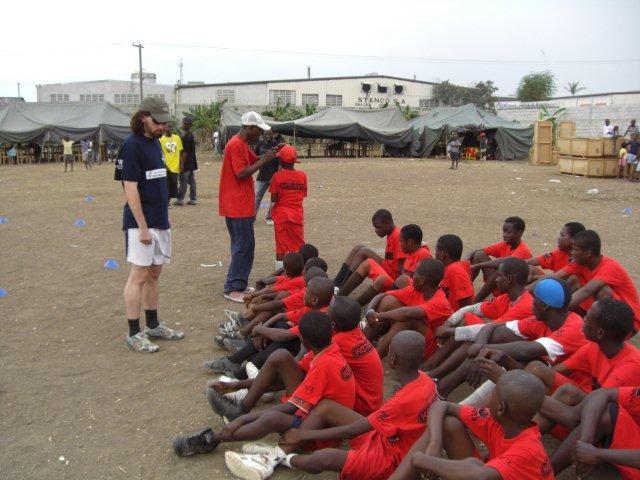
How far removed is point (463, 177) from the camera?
2003cm

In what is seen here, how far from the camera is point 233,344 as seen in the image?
483 cm

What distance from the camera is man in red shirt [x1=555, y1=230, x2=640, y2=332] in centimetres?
445

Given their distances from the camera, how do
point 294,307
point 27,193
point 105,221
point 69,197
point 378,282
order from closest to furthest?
1. point 294,307
2. point 378,282
3. point 105,221
4. point 69,197
5. point 27,193

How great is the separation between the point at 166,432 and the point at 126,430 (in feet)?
0.83

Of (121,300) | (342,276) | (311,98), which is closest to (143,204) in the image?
(121,300)

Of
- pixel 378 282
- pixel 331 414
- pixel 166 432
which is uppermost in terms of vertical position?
pixel 378 282

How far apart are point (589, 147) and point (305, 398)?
60.4ft

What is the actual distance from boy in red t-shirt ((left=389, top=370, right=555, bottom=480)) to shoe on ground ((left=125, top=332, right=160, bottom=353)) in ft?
8.87

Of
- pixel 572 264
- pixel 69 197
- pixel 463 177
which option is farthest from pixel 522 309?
pixel 463 177

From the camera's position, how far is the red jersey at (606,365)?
3129 millimetres

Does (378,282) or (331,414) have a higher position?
(378,282)

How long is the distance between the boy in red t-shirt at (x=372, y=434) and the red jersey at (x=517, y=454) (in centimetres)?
39

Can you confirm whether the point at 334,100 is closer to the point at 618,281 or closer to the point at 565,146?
the point at 565,146

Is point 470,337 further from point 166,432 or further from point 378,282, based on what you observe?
point 166,432
